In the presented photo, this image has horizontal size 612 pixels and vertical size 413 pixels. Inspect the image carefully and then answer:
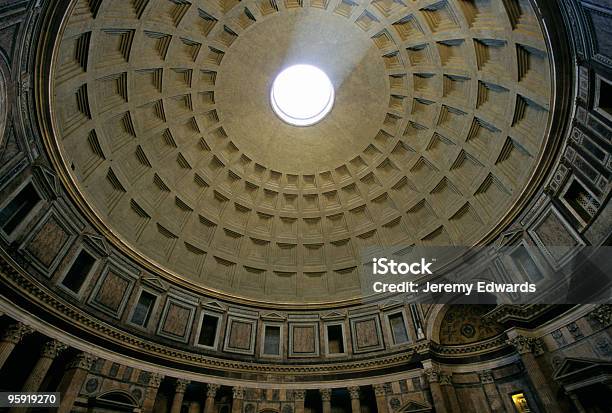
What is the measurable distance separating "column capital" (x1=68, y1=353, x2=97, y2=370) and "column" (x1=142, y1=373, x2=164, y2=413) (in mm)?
2814

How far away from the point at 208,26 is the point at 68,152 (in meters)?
9.53

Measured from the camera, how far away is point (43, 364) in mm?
11703

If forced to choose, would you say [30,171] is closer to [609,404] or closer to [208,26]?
[208,26]

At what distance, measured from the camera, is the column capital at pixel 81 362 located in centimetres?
1278

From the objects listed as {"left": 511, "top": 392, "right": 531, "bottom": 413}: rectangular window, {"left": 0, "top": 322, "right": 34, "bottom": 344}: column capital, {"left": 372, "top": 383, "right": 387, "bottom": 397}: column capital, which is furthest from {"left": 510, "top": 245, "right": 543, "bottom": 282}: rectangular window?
{"left": 0, "top": 322, "right": 34, "bottom": 344}: column capital

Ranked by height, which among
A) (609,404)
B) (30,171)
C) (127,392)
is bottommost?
(609,404)

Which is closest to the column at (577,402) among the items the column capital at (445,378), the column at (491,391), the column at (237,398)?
the column at (491,391)

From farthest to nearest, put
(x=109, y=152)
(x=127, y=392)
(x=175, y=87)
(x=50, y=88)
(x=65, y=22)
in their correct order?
(x=175, y=87), (x=109, y=152), (x=127, y=392), (x=50, y=88), (x=65, y=22)

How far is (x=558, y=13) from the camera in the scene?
1015 centimetres

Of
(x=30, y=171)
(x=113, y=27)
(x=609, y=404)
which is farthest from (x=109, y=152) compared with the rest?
(x=609, y=404)

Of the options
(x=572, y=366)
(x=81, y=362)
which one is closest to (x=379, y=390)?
(x=572, y=366)

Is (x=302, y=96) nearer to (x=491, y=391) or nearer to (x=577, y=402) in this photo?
(x=491, y=391)

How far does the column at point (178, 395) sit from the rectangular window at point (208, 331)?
2.45m

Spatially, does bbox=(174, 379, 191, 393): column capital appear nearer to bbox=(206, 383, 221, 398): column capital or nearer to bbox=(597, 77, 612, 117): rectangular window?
bbox=(206, 383, 221, 398): column capital
